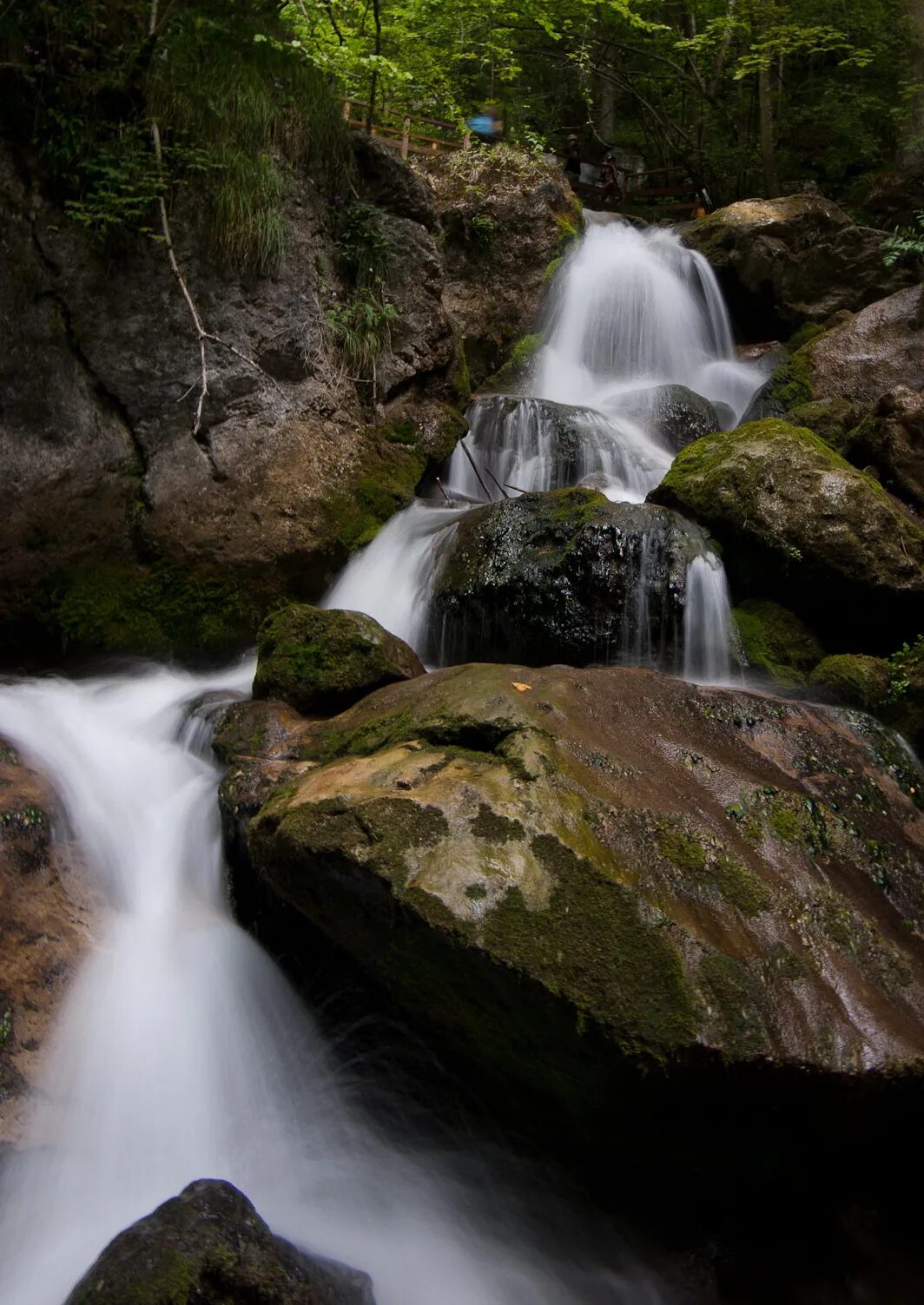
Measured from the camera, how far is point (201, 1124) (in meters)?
3.16

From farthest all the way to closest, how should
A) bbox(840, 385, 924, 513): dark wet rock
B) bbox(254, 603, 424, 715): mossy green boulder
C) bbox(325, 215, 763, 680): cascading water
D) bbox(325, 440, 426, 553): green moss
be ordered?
bbox(840, 385, 924, 513): dark wet rock < bbox(325, 440, 426, 553): green moss < bbox(325, 215, 763, 680): cascading water < bbox(254, 603, 424, 715): mossy green boulder

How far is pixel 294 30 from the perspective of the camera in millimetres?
6641

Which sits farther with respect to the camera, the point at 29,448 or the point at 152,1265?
the point at 29,448

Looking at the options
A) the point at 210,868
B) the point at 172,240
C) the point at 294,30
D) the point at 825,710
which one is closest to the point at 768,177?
the point at 294,30

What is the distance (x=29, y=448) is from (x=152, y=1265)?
484cm

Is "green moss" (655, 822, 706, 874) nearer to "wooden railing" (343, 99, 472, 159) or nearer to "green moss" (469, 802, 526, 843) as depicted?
"green moss" (469, 802, 526, 843)

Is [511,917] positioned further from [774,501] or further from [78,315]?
[78,315]

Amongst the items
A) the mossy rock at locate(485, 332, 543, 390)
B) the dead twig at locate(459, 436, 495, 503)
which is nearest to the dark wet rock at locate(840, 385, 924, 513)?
the dead twig at locate(459, 436, 495, 503)

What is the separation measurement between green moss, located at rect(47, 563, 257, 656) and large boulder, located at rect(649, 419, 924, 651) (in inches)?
130

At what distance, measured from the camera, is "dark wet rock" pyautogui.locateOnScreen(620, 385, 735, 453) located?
9008mm

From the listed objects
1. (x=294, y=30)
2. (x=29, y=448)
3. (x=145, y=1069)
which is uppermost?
(x=294, y=30)

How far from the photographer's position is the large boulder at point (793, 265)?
37.5 feet

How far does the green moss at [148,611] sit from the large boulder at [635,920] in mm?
2632

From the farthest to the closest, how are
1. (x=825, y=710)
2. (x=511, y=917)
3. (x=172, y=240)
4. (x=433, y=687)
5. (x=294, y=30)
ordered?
1. (x=294, y=30)
2. (x=172, y=240)
3. (x=825, y=710)
4. (x=433, y=687)
5. (x=511, y=917)
